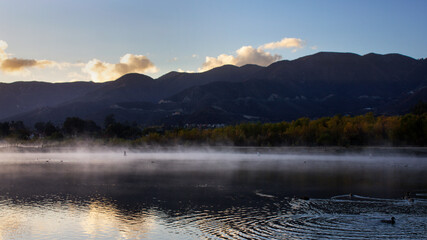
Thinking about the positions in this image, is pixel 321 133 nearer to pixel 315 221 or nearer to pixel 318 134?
pixel 318 134

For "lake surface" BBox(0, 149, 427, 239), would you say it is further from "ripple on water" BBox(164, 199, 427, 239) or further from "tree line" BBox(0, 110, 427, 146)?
"tree line" BBox(0, 110, 427, 146)

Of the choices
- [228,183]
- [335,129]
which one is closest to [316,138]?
[335,129]

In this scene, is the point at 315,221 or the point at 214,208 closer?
the point at 315,221

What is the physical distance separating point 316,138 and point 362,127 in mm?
9605

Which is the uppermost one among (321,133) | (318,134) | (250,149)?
(321,133)

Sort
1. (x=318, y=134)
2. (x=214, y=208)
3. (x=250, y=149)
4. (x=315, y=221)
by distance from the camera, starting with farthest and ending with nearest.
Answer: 1. (x=250, y=149)
2. (x=318, y=134)
3. (x=214, y=208)
4. (x=315, y=221)

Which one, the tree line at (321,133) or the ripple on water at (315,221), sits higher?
the tree line at (321,133)

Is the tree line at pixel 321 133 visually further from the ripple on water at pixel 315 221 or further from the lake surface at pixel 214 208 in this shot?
the ripple on water at pixel 315 221

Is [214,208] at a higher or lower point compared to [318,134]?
lower

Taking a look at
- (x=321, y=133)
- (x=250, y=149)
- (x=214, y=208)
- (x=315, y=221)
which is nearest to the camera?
(x=315, y=221)

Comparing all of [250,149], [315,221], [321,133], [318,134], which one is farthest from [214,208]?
[250,149]

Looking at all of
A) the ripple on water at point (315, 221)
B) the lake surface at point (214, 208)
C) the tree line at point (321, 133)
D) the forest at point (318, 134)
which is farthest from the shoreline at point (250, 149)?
the ripple on water at point (315, 221)

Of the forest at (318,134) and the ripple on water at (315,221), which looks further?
the forest at (318,134)

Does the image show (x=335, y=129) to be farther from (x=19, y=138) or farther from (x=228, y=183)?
(x=19, y=138)
